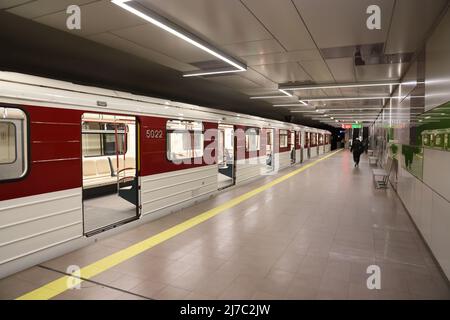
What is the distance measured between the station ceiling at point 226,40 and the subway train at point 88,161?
2.74ft

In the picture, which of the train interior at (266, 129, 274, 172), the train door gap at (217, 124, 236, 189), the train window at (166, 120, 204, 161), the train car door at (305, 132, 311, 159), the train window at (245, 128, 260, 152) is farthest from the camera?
the train car door at (305, 132, 311, 159)

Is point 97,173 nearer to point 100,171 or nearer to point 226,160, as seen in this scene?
point 100,171

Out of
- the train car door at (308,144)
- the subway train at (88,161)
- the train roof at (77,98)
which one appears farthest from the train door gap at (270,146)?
the train car door at (308,144)

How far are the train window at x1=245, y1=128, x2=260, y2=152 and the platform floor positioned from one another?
12.5 ft

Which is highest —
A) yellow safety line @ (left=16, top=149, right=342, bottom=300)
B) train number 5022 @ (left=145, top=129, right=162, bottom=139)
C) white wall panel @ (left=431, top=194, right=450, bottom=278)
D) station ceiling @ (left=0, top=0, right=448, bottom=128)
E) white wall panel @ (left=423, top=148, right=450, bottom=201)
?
station ceiling @ (left=0, top=0, right=448, bottom=128)

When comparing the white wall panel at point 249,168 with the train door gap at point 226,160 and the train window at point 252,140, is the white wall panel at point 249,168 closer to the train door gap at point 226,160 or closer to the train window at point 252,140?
the train door gap at point 226,160

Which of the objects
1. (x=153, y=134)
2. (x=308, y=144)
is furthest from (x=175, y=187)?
(x=308, y=144)

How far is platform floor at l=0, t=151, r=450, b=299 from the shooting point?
294 centimetres

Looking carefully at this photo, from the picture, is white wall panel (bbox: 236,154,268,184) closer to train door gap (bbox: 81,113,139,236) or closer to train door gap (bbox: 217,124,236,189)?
train door gap (bbox: 217,124,236,189)

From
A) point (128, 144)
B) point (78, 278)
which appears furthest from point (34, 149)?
point (128, 144)

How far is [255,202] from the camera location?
22.3ft

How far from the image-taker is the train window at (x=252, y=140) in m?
9.52

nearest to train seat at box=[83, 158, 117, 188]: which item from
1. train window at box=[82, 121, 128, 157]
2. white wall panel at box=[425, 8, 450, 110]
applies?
train window at box=[82, 121, 128, 157]
